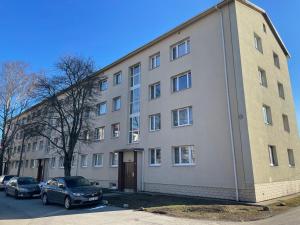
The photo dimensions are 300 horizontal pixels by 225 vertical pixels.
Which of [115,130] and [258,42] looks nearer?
[258,42]

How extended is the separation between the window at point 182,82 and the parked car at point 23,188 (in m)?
13.6

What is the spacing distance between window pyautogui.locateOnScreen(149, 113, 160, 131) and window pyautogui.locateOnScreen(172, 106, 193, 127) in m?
1.69

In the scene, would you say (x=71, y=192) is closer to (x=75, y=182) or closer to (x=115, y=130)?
(x=75, y=182)

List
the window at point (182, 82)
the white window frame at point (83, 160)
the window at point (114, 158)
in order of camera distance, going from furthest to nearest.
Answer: the white window frame at point (83, 160), the window at point (114, 158), the window at point (182, 82)

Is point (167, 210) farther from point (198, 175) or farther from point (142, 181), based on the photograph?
point (142, 181)

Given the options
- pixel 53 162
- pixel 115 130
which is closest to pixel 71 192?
pixel 115 130

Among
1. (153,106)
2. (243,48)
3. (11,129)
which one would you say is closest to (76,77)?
(153,106)

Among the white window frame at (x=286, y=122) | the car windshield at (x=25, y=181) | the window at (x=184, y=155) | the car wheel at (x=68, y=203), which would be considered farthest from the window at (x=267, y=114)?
the car windshield at (x=25, y=181)

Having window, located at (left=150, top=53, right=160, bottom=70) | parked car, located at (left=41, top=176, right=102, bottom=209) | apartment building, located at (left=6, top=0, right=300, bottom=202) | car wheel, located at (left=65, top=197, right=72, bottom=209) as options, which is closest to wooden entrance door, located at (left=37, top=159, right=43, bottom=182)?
apartment building, located at (left=6, top=0, right=300, bottom=202)

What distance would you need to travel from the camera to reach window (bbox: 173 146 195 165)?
17302 mm

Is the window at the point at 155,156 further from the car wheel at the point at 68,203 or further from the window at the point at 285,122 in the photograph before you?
the window at the point at 285,122

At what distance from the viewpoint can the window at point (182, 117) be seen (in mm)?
18023

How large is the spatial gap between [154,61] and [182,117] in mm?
6559

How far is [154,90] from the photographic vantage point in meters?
21.8
